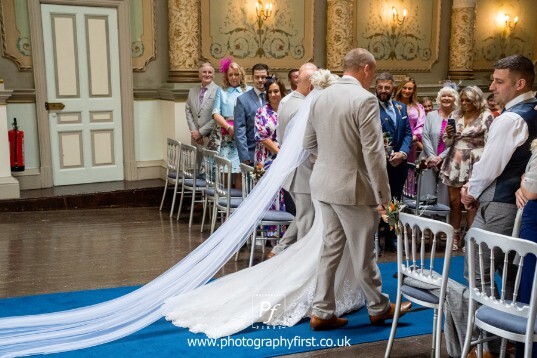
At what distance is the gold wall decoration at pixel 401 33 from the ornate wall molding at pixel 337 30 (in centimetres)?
43

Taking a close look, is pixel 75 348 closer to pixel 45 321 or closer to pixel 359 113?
pixel 45 321

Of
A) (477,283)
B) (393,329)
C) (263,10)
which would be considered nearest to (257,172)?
(393,329)

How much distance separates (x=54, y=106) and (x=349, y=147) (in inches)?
204

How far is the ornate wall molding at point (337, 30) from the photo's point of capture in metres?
8.90

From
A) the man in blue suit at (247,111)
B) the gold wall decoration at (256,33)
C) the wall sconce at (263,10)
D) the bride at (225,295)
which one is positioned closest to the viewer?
the bride at (225,295)

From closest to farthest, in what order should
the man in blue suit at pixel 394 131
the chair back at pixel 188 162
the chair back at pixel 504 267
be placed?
the chair back at pixel 504 267, the man in blue suit at pixel 394 131, the chair back at pixel 188 162

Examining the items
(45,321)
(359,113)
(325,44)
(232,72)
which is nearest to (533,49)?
(325,44)

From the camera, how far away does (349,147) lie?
3516mm

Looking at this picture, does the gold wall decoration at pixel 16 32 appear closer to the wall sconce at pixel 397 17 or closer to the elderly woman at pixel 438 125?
the elderly woman at pixel 438 125

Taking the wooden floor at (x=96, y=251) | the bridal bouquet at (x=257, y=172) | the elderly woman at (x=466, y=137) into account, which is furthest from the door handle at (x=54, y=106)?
the elderly woman at (x=466, y=137)

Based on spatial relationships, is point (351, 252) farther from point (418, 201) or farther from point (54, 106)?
point (54, 106)

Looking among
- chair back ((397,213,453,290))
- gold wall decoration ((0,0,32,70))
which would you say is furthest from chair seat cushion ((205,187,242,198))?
gold wall decoration ((0,0,32,70))

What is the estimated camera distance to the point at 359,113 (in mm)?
3414

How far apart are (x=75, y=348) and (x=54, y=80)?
16.1 feet
